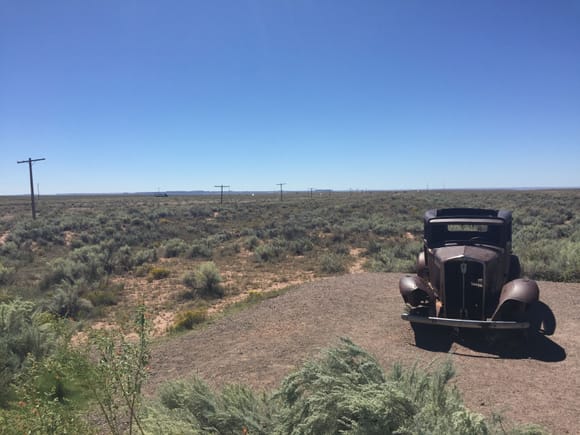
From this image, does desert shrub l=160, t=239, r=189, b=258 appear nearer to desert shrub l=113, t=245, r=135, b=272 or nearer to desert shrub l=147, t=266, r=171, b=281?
desert shrub l=113, t=245, r=135, b=272

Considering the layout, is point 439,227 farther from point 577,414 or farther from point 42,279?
point 42,279

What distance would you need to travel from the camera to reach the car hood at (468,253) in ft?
22.8

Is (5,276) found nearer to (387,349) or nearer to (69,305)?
(69,305)

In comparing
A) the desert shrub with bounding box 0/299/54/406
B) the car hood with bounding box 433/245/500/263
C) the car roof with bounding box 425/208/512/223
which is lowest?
the desert shrub with bounding box 0/299/54/406

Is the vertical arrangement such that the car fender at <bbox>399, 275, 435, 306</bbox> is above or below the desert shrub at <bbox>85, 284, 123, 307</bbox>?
above

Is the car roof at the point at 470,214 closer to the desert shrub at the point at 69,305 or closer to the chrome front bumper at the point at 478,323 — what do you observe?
the chrome front bumper at the point at 478,323

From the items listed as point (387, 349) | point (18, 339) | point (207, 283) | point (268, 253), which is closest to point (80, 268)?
point (207, 283)

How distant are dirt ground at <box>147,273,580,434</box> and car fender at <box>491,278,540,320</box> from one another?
0.52 m

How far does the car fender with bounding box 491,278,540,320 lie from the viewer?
6.49 metres

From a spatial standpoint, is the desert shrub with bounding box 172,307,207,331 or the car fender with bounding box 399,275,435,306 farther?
the desert shrub with bounding box 172,307,207,331

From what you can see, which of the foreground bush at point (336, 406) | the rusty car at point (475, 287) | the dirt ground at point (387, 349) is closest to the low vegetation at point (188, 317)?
the foreground bush at point (336, 406)

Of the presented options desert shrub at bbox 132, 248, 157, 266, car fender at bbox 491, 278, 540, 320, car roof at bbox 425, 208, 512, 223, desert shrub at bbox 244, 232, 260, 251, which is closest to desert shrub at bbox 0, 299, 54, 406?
car fender at bbox 491, 278, 540, 320

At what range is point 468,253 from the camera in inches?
278

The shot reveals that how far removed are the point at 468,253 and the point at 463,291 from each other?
71cm
